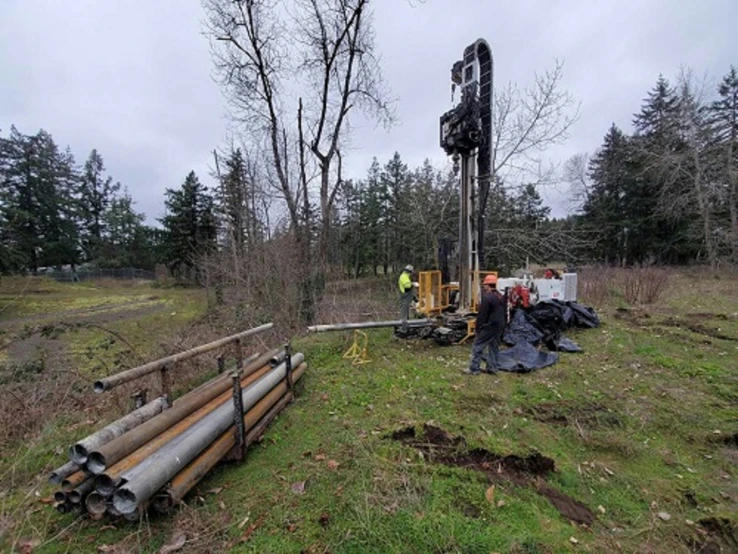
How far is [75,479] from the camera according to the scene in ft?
8.04

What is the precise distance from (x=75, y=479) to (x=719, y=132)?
1462 inches

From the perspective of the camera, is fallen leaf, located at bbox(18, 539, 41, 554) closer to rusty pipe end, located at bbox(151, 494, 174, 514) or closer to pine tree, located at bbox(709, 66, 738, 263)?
rusty pipe end, located at bbox(151, 494, 174, 514)

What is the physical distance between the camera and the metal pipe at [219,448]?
8.52 ft

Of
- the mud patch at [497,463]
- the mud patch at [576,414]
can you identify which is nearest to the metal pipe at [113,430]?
the mud patch at [497,463]

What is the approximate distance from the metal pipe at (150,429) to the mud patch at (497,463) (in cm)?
199

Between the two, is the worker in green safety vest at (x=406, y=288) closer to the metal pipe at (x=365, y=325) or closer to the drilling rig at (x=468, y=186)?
the drilling rig at (x=468, y=186)

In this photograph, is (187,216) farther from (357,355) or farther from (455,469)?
(455,469)

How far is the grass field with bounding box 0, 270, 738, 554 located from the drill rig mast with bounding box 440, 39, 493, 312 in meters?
2.61

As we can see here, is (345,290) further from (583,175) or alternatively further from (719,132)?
(583,175)

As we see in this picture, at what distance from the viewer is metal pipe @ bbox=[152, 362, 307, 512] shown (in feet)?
8.52

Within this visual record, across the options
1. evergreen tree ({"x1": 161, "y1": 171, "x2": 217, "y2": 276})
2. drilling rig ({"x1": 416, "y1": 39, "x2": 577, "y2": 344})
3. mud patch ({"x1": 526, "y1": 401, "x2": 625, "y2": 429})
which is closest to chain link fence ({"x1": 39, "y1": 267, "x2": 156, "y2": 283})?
evergreen tree ({"x1": 161, "y1": 171, "x2": 217, "y2": 276})

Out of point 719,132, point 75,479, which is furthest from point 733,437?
point 719,132

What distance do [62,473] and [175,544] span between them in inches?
34.7

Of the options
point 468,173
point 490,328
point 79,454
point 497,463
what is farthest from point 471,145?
point 79,454
